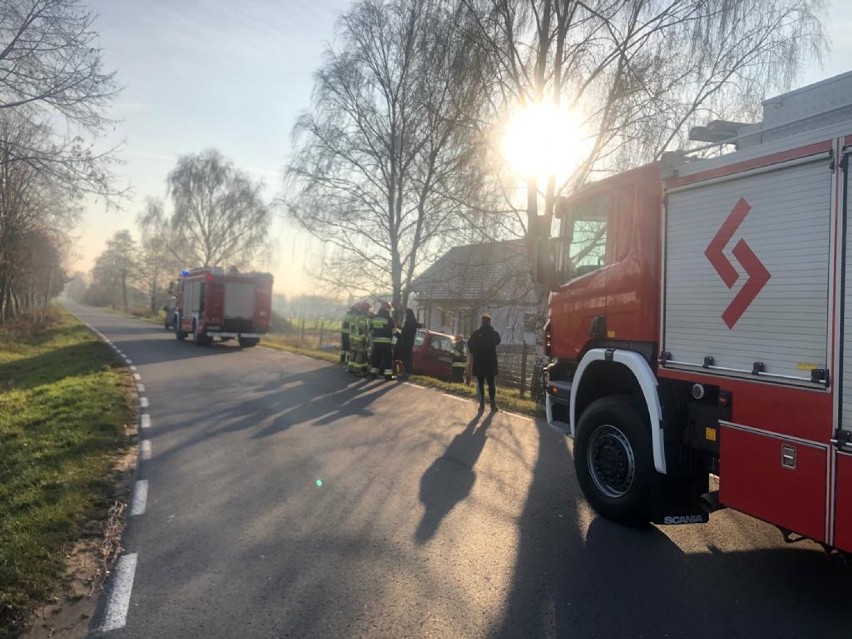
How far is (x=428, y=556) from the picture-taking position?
4.40 metres

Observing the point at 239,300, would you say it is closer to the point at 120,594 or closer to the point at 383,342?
the point at 383,342

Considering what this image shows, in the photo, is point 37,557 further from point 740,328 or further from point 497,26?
point 497,26

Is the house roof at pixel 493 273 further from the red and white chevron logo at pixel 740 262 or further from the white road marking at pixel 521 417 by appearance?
the red and white chevron logo at pixel 740 262

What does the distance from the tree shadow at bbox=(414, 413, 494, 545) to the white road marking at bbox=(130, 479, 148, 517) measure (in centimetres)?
242

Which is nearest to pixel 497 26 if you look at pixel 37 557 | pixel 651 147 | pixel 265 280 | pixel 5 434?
pixel 651 147

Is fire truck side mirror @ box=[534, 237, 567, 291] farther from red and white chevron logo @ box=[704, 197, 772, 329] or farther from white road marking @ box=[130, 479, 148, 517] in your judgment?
white road marking @ box=[130, 479, 148, 517]

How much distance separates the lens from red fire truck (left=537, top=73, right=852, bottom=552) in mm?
3600

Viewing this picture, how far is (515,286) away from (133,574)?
1110 centimetres

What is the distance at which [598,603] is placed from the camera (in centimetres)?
371

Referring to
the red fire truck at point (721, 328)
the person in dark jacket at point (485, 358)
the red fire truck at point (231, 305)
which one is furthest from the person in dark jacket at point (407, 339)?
the red fire truck at point (231, 305)

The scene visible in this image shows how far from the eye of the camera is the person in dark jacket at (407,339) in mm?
15609

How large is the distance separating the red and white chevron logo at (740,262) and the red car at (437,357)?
13995mm

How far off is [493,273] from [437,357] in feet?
15.3

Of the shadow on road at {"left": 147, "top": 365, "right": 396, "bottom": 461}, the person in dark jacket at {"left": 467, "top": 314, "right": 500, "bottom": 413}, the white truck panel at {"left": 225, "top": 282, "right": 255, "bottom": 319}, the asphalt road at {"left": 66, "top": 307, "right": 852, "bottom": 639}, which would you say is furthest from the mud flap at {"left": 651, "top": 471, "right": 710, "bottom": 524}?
the white truck panel at {"left": 225, "top": 282, "right": 255, "bottom": 319}
